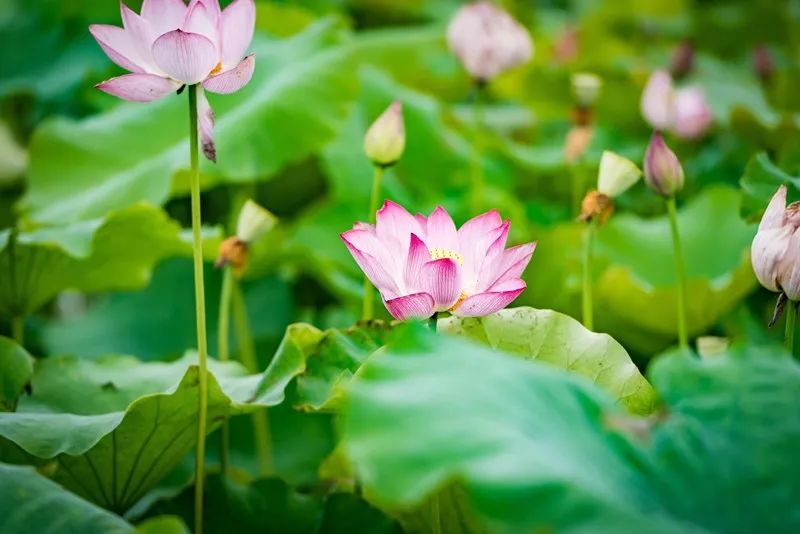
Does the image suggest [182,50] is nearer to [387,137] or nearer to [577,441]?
[387,137]

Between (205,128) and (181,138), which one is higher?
(205,128)

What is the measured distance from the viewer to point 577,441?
0.56 m

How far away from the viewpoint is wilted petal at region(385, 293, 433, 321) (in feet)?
2.34

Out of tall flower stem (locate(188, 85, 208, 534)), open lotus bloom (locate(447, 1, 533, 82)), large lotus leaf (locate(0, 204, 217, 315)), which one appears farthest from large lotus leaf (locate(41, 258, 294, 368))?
tall flower stem (locate(188, 85, 208, 534))

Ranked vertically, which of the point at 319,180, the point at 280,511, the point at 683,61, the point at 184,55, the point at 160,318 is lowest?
the point at 160,318

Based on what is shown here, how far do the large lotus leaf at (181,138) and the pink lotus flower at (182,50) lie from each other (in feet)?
1.67

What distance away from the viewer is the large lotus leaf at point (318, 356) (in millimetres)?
882

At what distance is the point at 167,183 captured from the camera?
1.33 m

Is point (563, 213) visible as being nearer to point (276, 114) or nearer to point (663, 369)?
point (276, 114)

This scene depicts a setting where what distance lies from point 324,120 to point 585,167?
1.73 ft

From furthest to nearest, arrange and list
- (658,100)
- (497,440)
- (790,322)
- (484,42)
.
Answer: (484,42)
(658,100)
(790,322)
(497,440)

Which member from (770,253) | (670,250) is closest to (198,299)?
(770,253)

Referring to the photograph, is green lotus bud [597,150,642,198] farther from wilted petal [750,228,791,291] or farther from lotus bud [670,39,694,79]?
lotus bud [670,39,694,79]

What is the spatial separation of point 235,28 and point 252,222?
251 millimetres
